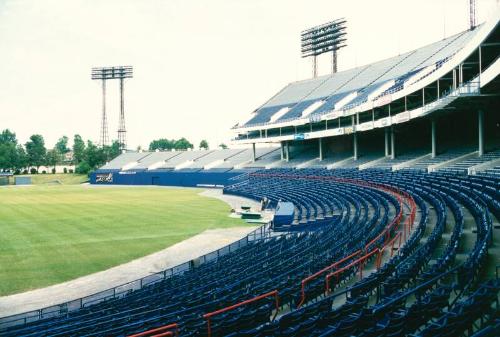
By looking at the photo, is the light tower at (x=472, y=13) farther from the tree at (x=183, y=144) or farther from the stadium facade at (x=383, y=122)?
the tree at (x=183, y=144)

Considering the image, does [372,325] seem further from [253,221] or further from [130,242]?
[253,221]

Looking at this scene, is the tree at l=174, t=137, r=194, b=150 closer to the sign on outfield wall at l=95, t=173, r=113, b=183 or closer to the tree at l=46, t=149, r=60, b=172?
the tree at l=46, t=149, r=60, b=172

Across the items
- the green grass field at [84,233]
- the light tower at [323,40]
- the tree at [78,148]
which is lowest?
the green grass field at [84,233]

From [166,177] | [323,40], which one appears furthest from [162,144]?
[323,40]

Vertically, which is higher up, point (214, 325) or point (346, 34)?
point (346, 34)

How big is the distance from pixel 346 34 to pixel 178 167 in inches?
1477

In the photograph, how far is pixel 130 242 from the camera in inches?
1064

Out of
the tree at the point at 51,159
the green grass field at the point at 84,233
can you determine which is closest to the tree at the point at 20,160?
the tree at the point at 51,159

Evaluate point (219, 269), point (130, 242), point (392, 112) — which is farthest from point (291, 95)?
point (219, 269)

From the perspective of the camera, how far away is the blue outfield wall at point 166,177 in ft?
238

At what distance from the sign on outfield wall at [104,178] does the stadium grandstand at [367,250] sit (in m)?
39.6

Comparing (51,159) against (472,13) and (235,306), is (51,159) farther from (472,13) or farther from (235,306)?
(235,306)

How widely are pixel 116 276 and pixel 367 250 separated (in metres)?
10.9

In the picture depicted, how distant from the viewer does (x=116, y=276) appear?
19.8m
